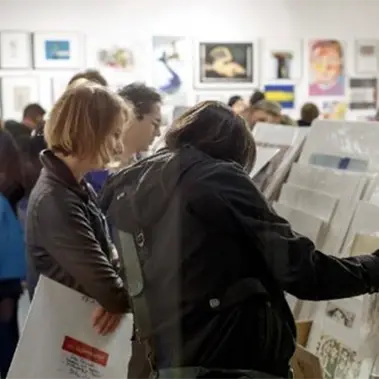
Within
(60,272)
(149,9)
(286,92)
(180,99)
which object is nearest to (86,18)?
(149,9)

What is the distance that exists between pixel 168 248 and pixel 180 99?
4.61 meters

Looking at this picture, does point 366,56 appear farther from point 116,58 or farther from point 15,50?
point 15,50

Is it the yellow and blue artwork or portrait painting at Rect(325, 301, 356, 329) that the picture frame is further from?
portrait painting at Rect(325, 301, 356, 329)

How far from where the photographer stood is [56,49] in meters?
5.92

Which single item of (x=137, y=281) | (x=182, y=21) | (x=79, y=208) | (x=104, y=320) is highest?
(x=182, y=21)

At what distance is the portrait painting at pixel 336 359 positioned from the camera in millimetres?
1806

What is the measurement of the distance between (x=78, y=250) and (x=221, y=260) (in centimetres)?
47

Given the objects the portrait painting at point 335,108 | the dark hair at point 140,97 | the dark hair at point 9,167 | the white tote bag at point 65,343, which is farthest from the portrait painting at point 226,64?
the white tote bag at point 65,343

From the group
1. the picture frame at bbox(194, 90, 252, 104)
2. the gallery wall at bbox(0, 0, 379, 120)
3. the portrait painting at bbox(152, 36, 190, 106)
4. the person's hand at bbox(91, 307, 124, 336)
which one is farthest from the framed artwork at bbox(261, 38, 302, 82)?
the person's hand at bbox(91, 307, 124, 336)

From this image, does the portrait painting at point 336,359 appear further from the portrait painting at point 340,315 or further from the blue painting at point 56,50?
the blue painting at point 56,50

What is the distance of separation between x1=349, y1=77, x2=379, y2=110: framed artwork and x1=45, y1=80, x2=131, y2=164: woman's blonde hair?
4.81 meters

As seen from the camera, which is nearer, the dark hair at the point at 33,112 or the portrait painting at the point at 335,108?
the dark hair at the point at 33,112

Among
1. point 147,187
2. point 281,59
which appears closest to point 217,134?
point 147,187

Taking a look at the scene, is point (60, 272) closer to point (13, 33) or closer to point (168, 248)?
point (168, 248)
